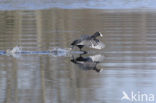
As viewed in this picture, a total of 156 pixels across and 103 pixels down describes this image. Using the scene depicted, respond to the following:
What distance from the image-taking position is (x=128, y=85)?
9.38m

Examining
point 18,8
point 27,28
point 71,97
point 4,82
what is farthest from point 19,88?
point 18,8

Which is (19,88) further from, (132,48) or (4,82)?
(132,48)

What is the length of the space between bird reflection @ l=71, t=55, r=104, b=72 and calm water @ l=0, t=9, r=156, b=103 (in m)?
0.11

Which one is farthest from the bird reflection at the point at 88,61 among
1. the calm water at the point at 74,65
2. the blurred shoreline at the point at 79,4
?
the blurred shoreline at the point at 79,4

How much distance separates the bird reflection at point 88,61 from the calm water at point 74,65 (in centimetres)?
11

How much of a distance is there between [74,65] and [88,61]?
2.08 feet

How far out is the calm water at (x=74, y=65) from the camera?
8.95 metres

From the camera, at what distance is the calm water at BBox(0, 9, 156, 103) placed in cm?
895

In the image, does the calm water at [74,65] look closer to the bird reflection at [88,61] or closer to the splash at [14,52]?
the bird reflection at [88,61]

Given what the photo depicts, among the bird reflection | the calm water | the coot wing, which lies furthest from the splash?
the coot wing

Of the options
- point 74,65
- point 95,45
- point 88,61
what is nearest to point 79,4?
point 95,45

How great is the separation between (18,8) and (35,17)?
437 cm

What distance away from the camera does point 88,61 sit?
1200 cm

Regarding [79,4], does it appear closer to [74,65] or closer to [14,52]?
[14,52]
